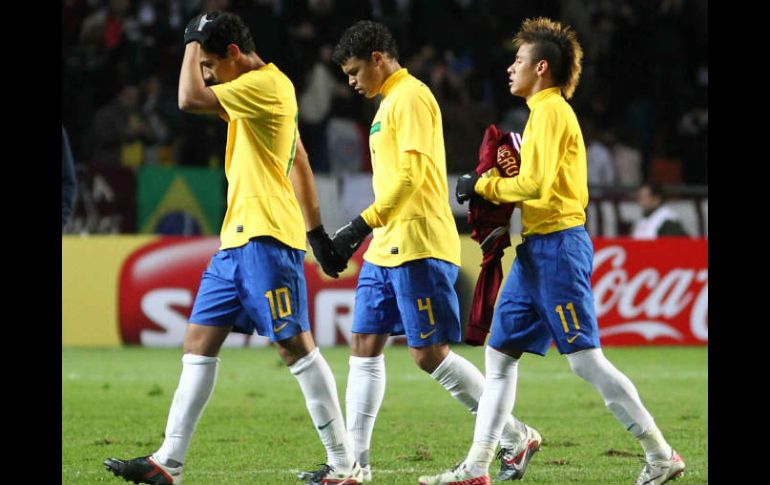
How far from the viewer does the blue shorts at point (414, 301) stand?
6.72 metres

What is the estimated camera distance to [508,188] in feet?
20.8

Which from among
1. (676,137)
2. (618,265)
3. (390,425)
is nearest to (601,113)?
(676,137)

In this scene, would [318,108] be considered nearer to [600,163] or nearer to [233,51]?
[600,163]

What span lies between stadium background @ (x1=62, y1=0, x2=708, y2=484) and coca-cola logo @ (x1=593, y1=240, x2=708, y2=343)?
0.05 ft

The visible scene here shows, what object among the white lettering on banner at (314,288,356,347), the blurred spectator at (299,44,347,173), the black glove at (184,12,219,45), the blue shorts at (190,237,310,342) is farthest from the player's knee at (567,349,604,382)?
the blurred spectator at (299,44,347,173)

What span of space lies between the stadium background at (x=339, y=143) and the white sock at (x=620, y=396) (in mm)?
2840

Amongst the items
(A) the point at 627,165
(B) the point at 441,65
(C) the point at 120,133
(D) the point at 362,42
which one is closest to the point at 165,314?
(C) the point at 120,133

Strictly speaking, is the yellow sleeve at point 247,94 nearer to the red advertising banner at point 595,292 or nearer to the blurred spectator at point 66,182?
the blurred spectator at point 66,182

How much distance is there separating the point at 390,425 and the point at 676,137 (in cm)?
1153

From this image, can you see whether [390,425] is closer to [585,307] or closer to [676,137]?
[585,307]

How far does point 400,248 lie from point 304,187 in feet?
1.88

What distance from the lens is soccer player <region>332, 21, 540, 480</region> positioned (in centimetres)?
664

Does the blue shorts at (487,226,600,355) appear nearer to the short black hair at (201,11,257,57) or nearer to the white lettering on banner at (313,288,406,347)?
the short black hair at (201,11,257,57)

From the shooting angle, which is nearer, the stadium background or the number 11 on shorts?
the number 11 on shorts
